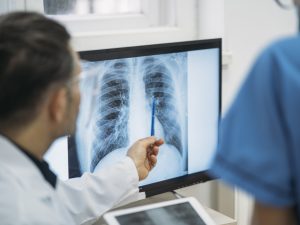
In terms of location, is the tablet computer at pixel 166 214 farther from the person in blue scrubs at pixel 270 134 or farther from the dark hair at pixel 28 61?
the person in blue scrubs at pixel 270 134

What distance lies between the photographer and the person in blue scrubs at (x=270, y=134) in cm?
64

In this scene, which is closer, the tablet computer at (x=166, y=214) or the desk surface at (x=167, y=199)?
the tablet computer at (x=166, y=214)

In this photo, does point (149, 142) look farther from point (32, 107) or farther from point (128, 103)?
point (32, 107)

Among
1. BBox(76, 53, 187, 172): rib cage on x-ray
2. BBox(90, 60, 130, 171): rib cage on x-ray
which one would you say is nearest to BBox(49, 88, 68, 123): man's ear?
BBox(76, 53, 187, 172): rib cage on x-ray

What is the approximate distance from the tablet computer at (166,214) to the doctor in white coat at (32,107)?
0.92 feet

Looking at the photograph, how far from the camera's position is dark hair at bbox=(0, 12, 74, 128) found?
3.29 ft

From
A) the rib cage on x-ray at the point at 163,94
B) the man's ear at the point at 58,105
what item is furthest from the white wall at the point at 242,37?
the man's ear at the point at 58,105

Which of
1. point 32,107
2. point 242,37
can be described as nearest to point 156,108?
point 242,37

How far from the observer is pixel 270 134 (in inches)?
25.5

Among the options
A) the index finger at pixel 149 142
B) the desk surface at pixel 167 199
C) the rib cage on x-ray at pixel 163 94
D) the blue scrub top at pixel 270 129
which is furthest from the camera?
the desk surface at pixel 167 199

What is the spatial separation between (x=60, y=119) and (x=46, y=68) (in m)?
0.13

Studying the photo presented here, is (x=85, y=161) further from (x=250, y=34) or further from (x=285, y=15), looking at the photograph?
(x=285, y=15)

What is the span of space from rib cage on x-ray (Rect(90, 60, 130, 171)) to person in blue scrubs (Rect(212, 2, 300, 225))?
93cm

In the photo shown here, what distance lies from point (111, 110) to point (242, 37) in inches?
29.2
